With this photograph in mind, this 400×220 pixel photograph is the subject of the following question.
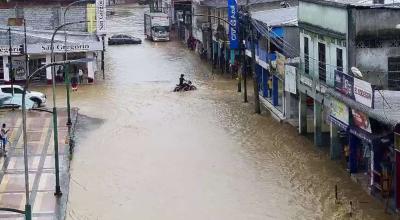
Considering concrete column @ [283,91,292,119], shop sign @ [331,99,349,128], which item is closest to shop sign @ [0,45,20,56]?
concrete column @ [283,91,292,119]

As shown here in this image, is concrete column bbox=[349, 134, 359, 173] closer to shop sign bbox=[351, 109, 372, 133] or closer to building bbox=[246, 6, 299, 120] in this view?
shop sign bbox=[351, 109, 372, 133]

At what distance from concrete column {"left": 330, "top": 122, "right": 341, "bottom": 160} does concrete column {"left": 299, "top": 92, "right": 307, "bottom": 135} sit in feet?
15.1

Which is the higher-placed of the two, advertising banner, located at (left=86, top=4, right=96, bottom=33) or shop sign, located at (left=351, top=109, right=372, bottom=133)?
advertising banner, located at (left=86, top=4, right=96, bottom=33)

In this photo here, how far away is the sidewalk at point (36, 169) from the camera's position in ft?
85.5

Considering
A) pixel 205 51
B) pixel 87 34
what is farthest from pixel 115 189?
pixel 205 51

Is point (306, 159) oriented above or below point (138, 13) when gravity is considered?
below

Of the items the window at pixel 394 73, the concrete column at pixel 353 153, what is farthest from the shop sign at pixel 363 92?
the window at pixel 394 73

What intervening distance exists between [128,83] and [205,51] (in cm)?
1372

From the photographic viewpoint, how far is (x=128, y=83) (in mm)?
53594

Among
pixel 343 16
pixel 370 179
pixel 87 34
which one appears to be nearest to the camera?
pixel 370 179

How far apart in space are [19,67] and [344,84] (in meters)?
31.8

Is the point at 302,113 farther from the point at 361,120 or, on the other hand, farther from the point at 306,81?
the point at 361,120

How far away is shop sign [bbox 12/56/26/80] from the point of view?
5441 centimetres

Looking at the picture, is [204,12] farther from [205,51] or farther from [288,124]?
[288,124]
